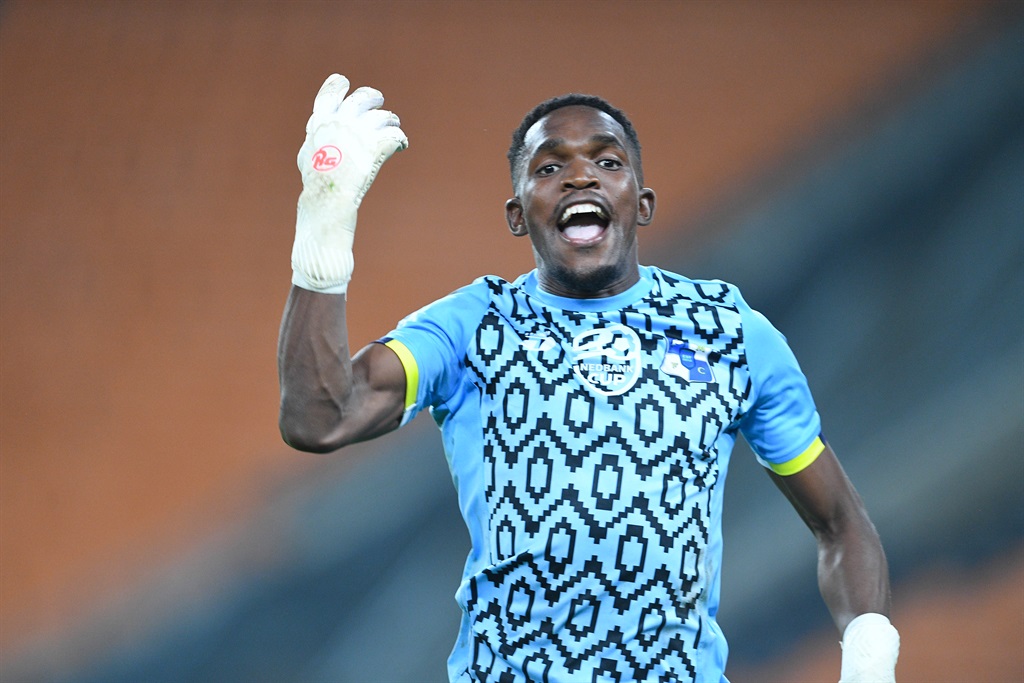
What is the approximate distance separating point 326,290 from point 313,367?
0.31 ft

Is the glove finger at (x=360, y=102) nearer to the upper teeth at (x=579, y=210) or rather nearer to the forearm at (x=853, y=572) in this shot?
the upper teeth at (x=579, y=210)

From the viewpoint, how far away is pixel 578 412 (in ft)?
5.17

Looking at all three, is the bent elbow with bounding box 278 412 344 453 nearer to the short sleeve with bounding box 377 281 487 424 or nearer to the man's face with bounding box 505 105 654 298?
the short sleeve with bounding box 377 281 487 424

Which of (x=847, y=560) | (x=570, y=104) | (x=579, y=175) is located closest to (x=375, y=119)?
(x=579, y=175)

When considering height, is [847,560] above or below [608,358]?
below

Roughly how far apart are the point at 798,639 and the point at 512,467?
1827mm

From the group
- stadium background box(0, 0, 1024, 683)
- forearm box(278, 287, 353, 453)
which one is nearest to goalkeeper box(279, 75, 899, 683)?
forearm box(278, 287, 353, 453)

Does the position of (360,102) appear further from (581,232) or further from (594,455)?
(594,455)

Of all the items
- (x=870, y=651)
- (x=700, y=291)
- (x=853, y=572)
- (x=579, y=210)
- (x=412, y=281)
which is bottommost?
(x=870, y=651)

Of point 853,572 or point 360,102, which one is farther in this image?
point 853,572

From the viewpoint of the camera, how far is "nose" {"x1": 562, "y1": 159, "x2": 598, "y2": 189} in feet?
5.61

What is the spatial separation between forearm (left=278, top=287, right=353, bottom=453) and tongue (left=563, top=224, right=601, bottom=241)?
42 cm

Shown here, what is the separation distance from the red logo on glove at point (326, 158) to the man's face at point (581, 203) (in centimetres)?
39

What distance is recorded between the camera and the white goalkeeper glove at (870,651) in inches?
63.1
